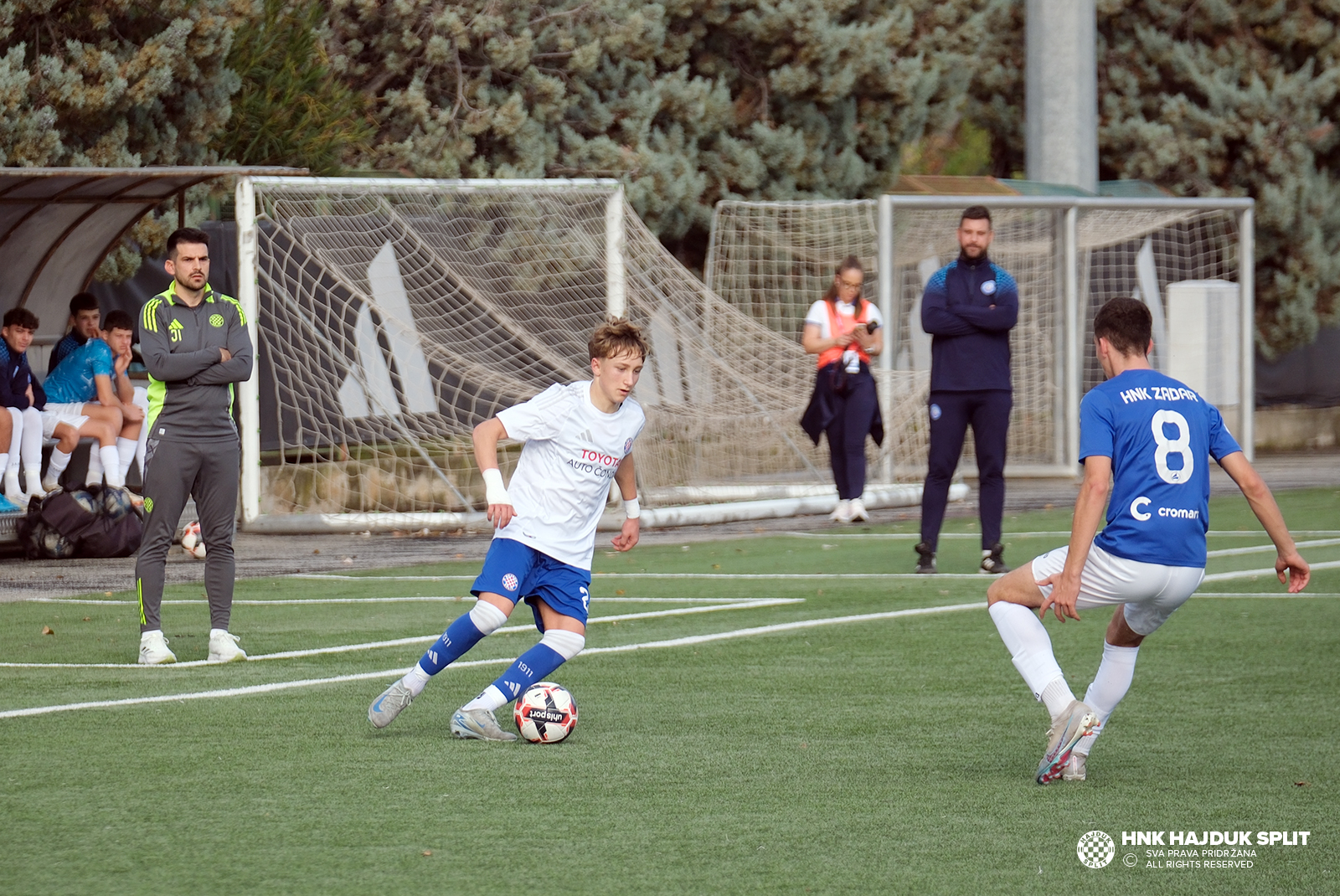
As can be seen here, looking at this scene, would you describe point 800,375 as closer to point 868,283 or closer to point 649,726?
point 868,283

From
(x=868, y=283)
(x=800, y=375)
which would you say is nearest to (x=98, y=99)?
(x=800, y=375)

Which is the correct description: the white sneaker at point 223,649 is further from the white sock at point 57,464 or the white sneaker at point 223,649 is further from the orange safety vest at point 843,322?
the orange safety vest at point 843,322

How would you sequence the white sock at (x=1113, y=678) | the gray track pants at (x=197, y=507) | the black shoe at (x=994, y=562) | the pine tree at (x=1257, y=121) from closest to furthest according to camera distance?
1. the white sock at (x=1113, y=678)
2. the gray track pants at (x=197, y=507)
3. the black shoe at (x=994, y=562)
4. the pine tree at (x=1257, y=121)

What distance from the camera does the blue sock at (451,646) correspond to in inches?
254

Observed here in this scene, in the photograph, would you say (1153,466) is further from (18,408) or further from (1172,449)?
(18,408)

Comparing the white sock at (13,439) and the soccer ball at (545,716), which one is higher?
the white sock at (13,439)

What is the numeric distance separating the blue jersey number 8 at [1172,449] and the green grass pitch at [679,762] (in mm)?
973

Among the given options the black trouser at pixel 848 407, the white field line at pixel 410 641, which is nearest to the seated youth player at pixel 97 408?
the black trouser at pixel 848 407

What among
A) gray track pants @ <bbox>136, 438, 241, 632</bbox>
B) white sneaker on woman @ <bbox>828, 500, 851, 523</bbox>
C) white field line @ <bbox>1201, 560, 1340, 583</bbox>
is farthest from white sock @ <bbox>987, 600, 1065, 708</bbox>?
white sneaker on woman @ <bbox>828, 500, 851, 523</bbox>

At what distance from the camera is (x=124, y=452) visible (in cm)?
1455

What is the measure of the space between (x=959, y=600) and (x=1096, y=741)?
3776 millimetres

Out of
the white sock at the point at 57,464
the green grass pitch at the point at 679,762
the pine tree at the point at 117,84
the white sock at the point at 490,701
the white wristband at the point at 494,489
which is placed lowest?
the green grass pitch at the point at 679,762

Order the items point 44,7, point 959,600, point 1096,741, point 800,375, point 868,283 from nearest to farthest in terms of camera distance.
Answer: point 1096,741 < point 959,600 < point 44,7 < point 800,375 < point 868,283

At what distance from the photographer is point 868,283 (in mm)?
20703
